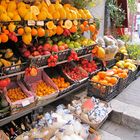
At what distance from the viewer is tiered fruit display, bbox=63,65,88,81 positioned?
358 cm

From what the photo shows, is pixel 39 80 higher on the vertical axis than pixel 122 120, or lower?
higher

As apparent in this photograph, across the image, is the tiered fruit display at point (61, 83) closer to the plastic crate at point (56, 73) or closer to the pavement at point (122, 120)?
the plastic crate at point (56, 73)

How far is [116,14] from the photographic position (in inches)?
236

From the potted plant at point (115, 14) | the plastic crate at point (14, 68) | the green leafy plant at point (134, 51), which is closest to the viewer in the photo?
the plastic crate at point (14, 68)

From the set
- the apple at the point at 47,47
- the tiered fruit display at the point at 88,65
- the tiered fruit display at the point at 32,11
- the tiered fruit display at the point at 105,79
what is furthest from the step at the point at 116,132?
the tiered fruit display at the point at 32,11

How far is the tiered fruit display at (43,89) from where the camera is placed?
119 inches

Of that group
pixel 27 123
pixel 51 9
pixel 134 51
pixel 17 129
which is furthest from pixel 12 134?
pixel 134 51

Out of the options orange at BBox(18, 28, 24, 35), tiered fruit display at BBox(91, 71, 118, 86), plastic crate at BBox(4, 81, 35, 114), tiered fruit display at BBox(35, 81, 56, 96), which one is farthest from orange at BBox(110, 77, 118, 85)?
orange at BBox(18, 28, 24, 35)

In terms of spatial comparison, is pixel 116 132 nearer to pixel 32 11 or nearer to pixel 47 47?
pixel 47 47

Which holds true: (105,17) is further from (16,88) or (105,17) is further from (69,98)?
(16,88)

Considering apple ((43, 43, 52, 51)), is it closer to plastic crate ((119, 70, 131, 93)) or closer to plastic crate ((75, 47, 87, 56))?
plastic crate ((75, 47, 87, 56))

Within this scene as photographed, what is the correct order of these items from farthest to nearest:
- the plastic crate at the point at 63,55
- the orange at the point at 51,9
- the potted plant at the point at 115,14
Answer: the potted plant at the point at 115,14
the plastic crate at the point at 63,55
the orange at the point at 51,9

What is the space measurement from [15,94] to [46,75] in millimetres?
645

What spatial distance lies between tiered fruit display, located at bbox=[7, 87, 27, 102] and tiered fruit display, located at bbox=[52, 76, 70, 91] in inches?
22.6
